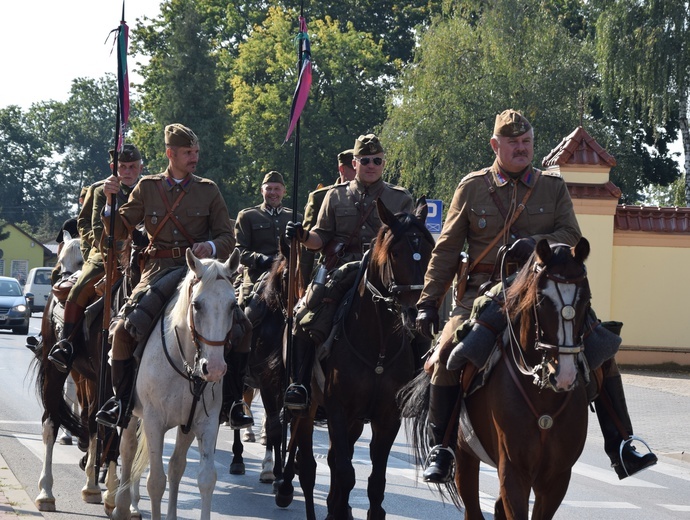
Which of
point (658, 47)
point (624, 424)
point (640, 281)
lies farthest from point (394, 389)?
point (658, 47)

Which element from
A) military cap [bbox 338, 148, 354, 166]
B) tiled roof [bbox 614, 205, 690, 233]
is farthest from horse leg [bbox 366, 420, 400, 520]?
tiled roof [bbox 614, 205, 690, 233]

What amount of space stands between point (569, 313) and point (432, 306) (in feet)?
5.46

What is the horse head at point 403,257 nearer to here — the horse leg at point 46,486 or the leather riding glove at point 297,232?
the leather riding glove at point 297,232

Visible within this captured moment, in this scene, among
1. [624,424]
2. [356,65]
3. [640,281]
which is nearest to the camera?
[624,424]

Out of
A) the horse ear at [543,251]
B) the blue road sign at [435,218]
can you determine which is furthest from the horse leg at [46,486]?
the blue road sign at [435,218]

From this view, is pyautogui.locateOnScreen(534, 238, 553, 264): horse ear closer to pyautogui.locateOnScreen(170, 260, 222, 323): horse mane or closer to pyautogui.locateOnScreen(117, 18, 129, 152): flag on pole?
pyautogui.locateOnScreen(170, 260, 222, 323): horse mane

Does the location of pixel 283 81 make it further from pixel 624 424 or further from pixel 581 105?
pixel 624 424

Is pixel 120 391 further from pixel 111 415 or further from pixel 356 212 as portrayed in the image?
pixel 356 212

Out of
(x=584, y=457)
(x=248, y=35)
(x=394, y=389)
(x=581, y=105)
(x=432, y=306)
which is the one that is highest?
(x=248, y=35)

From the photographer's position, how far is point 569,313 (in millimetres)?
6164

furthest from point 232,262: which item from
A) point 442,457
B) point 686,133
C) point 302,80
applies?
point 686,133

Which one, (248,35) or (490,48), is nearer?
(490,48)

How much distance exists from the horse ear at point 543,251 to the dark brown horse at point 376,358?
2.19m

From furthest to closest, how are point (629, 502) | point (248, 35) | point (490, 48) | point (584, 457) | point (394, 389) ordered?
point (248, 35)
point (490, 48)
point (584, 457)
point (629, 502)
point (394, 389)
